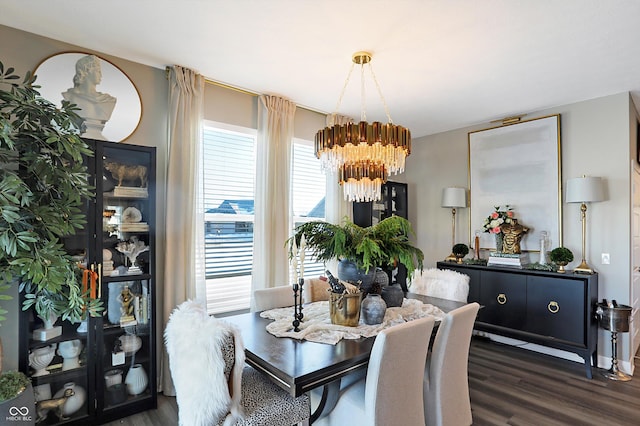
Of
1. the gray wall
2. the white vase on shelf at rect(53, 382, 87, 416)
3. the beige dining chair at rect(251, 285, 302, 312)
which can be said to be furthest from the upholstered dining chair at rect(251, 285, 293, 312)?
the white vase on shelf at rect(53, 382, 87, 416)

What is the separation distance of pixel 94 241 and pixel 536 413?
3.63 metres

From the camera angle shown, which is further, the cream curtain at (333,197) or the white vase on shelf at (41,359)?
the cream curtain at (333,197)

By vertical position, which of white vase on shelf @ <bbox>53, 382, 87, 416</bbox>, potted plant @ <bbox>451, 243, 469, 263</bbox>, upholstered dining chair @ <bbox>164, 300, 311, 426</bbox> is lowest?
white vase on shelf @ <bbox>53, 382, 87, 416</bbox>

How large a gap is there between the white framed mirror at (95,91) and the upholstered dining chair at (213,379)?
185 centimetres

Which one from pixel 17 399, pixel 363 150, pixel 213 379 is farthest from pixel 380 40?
pixel 17 399

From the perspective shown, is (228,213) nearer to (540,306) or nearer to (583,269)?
(540,306)

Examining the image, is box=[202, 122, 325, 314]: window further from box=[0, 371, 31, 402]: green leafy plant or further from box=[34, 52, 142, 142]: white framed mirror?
box=[0, 371, 31, 402]: green leafy plant

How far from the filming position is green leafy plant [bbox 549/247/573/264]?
341 centimetres

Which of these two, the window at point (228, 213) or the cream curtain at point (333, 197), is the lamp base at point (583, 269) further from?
the window at point (228, 213)

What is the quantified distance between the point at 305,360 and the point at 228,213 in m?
2.08

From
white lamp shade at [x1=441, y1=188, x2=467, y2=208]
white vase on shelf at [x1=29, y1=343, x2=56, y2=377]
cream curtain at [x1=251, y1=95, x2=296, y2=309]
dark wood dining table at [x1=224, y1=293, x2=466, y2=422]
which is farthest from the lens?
white lamp shade at [x1=441, y1=188, x2=467, y2=208]

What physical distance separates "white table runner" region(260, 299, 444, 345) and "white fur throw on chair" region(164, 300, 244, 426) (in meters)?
0.44

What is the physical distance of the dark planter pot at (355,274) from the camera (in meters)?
2.34

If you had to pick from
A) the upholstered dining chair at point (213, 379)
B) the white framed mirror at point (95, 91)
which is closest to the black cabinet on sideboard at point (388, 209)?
the white framed mirror at point (95, 91)
